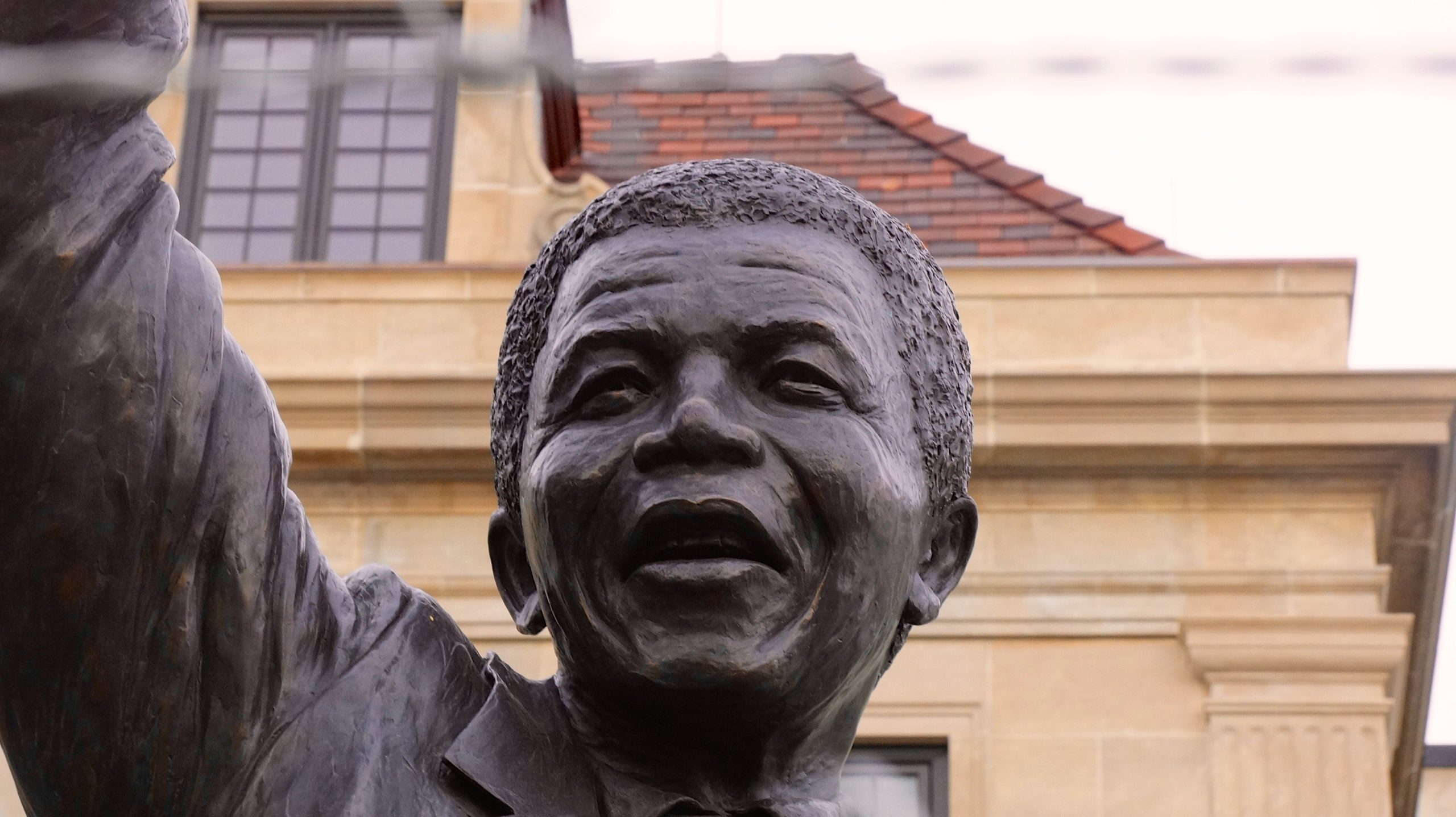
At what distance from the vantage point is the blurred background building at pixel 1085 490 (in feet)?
40.7

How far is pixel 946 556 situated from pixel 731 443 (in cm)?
46

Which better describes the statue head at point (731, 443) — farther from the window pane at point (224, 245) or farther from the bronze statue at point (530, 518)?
the window pane at point (224, 245)

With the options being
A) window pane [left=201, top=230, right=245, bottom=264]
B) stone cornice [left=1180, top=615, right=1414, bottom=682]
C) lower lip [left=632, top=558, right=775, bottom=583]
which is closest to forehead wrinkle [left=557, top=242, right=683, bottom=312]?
lower lip [left=632, top=558, right=775, bottom=583]

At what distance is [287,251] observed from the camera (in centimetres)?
1509

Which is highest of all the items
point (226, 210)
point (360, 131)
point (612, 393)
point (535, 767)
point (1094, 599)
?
point (360, 131)

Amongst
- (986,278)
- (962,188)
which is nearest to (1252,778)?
(986,278)

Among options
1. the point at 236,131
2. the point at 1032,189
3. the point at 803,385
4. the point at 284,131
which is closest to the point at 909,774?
the point at 1032,189

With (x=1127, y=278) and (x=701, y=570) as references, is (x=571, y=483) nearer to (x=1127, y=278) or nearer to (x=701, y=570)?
(x=701, y=570)

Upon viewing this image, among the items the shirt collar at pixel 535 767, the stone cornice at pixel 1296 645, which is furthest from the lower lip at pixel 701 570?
the stone cornice at pixel 1296 645

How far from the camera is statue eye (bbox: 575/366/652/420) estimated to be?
2.59 metres

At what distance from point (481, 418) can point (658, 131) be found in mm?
2862

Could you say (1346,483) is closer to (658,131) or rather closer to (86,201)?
(658,131)

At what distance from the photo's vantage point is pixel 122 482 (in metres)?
2.23

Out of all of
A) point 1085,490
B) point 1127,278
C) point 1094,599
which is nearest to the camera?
point 1094,599
